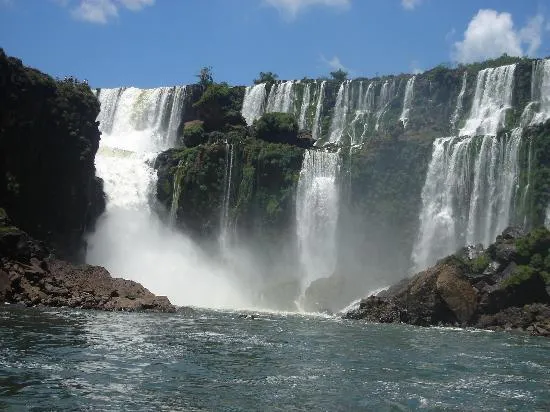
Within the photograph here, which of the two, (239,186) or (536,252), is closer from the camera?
(536,252)

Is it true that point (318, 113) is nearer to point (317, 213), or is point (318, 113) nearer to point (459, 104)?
point (459, 104)

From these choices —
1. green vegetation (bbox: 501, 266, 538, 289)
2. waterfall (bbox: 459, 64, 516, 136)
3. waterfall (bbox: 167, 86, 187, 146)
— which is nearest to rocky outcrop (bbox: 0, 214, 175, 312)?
green vegetation (bbox: 501, 266, 538, 289)

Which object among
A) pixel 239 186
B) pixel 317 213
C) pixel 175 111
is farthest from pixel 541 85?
pixel 175 111

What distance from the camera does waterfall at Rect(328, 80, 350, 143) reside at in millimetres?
71144

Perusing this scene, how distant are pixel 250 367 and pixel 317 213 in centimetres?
3690

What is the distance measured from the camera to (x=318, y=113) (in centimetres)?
7250

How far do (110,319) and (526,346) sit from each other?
60.7 feet

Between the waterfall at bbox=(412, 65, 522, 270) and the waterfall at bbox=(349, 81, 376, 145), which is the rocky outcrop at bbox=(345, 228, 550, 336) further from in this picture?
the waterfall at bbox=(349, 81, 376, 145)

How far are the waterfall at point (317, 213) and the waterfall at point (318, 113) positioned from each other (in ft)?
49.8

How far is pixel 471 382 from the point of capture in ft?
61.5

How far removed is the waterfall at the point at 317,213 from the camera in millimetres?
55625

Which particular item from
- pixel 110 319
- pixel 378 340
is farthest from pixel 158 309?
pixel 378 340

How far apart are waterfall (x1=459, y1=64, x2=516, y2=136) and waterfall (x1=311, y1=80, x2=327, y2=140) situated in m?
15.9

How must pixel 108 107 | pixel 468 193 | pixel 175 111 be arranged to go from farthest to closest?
pixel 108 107, pixel 175 111, pixel 468 193
